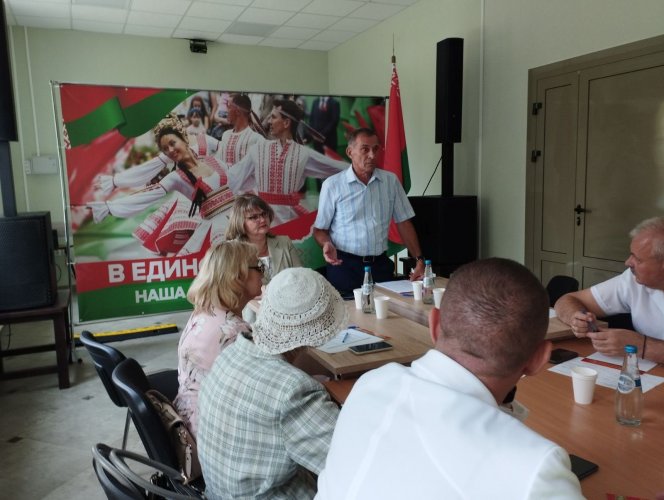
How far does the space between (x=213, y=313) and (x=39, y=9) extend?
5.52 metres

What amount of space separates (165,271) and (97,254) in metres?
0.56

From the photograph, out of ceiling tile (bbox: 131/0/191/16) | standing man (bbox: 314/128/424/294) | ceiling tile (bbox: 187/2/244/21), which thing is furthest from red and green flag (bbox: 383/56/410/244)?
ceiling tile (bbox: 131/0/191/16)

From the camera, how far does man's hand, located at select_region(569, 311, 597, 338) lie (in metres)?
2.18

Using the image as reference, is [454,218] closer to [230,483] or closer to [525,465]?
[230,483]

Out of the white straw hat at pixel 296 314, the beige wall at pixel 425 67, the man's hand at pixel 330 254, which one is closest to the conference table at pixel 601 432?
the white straw hat at pixel 296 314

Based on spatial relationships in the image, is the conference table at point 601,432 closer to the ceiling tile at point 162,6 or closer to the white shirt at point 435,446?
the white shirt at point 435,446

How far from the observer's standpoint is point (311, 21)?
655 cm

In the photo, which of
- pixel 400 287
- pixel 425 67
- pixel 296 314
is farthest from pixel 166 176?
pixel 296 314

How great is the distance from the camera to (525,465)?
29.5 inches

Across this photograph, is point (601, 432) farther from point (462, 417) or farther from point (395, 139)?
point (395, 139)

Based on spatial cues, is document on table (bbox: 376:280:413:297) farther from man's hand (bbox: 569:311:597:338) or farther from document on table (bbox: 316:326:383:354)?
man's hand (bbox: 569:311:597:338)

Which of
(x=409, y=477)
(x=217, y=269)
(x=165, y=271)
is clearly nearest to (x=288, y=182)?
(x=165, y=271)

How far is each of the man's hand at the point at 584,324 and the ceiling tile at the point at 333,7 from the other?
183 inches

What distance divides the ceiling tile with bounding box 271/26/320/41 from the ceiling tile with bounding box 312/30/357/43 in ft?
0.38
